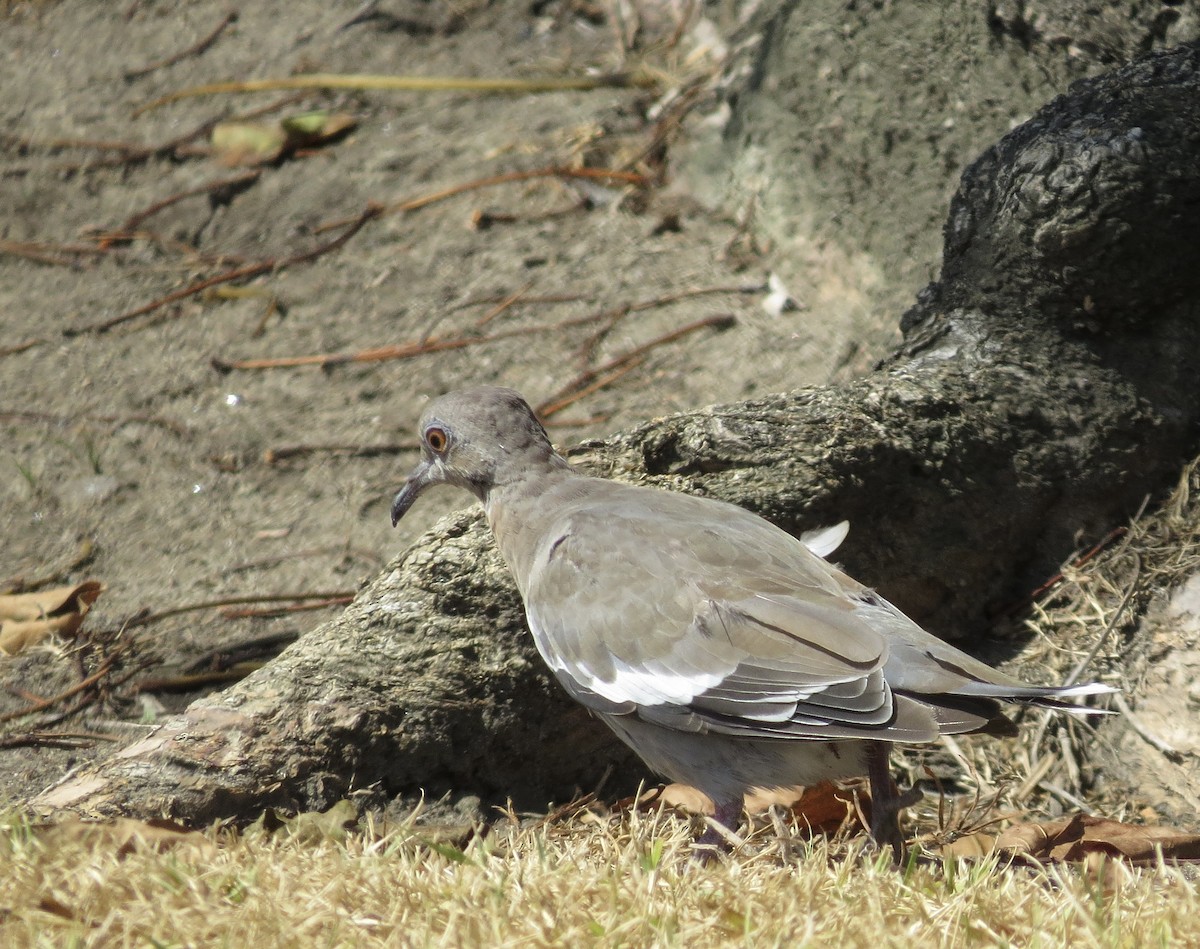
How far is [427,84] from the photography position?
22.1ft

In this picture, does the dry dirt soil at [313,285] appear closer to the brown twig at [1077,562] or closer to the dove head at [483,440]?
the dove head at [483,440]

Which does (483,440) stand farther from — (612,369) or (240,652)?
(612,369)

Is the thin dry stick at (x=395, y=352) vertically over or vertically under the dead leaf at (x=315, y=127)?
under

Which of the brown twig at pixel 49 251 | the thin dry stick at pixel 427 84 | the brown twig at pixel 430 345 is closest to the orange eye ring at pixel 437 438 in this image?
the brown twig at pixel 430 345

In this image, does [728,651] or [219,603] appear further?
[219,603]

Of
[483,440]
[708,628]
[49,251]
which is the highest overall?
[483,440]

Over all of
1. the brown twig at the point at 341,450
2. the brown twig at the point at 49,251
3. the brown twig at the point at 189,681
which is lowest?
the brown twig at the point at 189,681

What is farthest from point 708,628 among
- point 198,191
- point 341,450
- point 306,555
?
point 198,191

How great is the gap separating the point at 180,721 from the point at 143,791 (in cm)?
22

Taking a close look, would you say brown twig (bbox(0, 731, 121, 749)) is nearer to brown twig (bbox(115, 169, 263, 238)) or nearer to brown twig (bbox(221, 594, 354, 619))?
brown twig (bbox(221, 594, 354, 619))

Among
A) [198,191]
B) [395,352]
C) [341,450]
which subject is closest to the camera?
[341,450]

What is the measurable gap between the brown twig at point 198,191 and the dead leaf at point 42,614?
2.53 metres

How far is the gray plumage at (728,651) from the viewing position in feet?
9.93

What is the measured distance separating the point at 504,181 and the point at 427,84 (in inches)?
40.1
